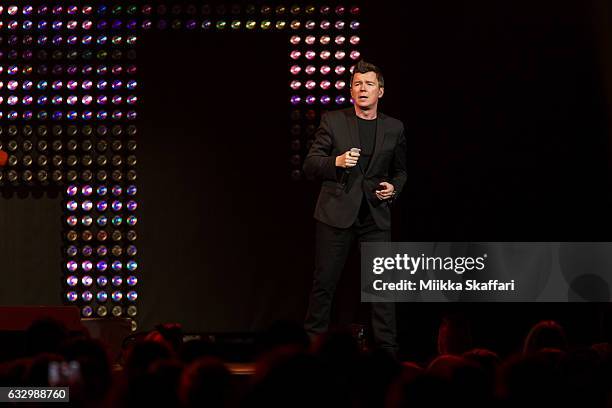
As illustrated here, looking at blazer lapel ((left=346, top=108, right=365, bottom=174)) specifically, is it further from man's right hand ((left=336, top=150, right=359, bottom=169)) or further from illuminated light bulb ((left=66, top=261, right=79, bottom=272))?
illuminated light bulb ((left=66, top=261, right=79, bottom=272))

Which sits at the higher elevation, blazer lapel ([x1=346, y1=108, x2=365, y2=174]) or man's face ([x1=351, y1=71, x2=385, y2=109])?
man's face ([x1=351, y1=71, x2=385, y2=109])

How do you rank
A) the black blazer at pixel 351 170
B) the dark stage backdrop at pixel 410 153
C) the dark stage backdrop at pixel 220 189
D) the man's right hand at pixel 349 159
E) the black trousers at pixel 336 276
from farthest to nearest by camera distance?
the dark stage backdrop at pixel 220 189 → the dark stage backdrop at pixel 410 153 → the black blazer at pixel 351 170 → the black trousers at pixel 336 276 → the man's right hand at pixel 349 159

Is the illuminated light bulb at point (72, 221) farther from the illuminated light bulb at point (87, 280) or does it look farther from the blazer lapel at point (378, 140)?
the blazer lapel at point (378, 140)

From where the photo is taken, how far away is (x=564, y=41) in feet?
21.6

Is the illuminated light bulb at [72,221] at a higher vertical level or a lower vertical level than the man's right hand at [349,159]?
lower

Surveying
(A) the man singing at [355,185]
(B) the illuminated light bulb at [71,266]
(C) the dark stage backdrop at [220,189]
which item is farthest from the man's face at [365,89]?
(B) the illuminated light bulb at [71,266]

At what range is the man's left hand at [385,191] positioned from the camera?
16.9ft

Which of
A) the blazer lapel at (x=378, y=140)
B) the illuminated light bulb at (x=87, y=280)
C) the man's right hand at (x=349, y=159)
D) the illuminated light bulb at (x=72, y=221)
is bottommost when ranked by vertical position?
the illuminated light bulb at (x=87, y=280)

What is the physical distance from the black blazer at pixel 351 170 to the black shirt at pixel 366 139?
3 centimetres

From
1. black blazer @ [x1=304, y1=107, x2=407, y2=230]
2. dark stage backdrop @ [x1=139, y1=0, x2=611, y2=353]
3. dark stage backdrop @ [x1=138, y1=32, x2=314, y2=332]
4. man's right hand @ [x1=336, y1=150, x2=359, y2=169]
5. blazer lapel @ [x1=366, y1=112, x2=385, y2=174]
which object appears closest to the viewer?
man's right hand @ [x1=336, y1=150, x2=359, y2=169]

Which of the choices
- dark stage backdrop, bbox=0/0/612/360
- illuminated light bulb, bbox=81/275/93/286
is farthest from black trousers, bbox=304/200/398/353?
illuminated light bulb, bbox=81/275/93/286

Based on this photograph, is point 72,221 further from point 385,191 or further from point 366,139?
point 385,191

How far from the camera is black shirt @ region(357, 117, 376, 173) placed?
17.5 feet

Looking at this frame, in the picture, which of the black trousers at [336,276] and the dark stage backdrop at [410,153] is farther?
the dark stage backdrop at [410,153]
